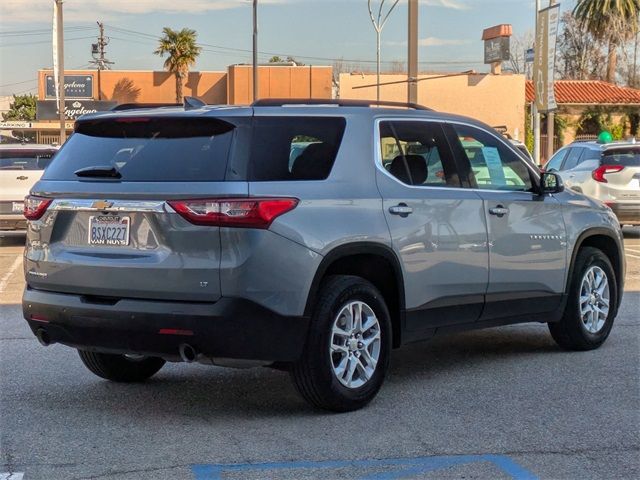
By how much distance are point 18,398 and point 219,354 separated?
5.56ft

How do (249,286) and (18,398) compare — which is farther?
(18,398)

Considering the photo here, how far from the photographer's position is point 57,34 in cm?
3912

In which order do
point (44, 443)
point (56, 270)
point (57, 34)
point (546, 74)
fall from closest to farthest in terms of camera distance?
1. point (44, 443)
2. point (56, 270)
3. point (546, 74)
4. point (57, 34)

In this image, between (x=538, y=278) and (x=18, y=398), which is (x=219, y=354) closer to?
(x=18, y=398)

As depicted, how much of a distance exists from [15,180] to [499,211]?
1163 centimetres

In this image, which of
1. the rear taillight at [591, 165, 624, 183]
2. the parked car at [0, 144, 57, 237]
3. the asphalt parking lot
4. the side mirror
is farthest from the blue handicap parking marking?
the rear taillight at [591, 165, 624, 183]

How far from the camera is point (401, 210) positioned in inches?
251

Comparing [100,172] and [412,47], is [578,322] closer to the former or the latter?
[100,172]

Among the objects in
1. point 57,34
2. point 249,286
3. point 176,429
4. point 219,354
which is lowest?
point 176,429

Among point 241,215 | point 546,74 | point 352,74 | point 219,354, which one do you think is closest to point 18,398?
point 219,354

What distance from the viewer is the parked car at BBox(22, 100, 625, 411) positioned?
5539 millimetres

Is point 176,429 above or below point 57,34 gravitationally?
below

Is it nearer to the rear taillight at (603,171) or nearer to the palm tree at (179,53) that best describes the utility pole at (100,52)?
the palm tree at (179,53)

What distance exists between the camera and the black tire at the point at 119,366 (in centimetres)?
689
